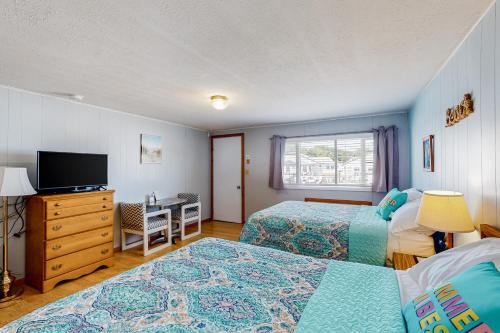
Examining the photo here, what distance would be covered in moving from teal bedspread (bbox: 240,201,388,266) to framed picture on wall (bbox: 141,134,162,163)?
2.51 metres

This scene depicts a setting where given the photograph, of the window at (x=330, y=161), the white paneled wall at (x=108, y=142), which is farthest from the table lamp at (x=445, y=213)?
the white paneled wall at (x=108, y=142)

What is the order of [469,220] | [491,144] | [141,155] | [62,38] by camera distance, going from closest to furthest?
1. [491,144]
2. [469,220]
3. [62,38]
4. [141,155]

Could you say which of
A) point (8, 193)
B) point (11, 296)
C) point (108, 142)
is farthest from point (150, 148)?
point (11, 296)

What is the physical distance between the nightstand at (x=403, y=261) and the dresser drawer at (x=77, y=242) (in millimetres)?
3547

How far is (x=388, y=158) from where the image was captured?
4438 millimetres

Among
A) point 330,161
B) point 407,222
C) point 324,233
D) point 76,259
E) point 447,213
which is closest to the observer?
point 447,213

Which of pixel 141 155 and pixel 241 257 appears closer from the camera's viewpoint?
pixel 241 257

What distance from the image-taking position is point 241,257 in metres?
1.97

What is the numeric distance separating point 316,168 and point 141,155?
348 cm

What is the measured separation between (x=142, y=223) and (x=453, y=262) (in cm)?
379

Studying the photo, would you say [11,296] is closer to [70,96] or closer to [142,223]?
[142,223]

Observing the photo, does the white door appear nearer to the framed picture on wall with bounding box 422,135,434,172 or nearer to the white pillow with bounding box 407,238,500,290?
the framed picture on wall with bounding box 422,135,434,172

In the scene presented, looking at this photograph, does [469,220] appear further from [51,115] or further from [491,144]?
[51,115]

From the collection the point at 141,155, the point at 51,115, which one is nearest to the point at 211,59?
the point at 51,115
